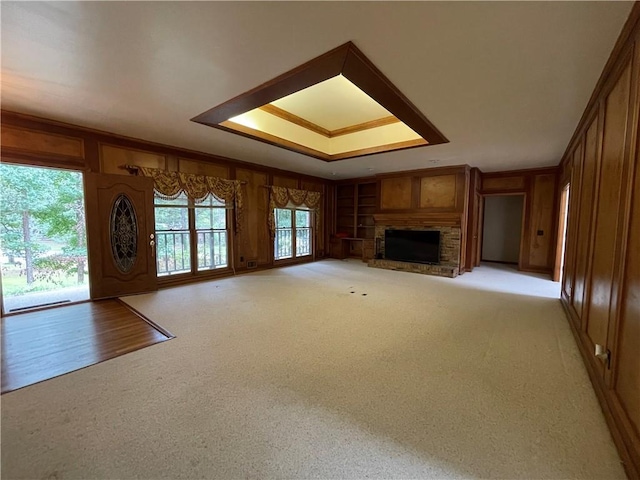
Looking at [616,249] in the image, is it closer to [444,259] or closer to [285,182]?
[444,259]

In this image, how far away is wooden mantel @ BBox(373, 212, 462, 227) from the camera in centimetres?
612

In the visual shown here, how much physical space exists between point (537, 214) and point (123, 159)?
334 inches

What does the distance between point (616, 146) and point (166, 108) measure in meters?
4.21

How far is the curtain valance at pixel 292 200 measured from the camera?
6.64 meters

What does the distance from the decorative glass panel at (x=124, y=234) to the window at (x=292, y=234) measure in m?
3.26

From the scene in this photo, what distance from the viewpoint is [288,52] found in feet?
6.86

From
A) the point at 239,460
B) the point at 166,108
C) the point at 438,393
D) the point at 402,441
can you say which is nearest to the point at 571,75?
the point at 438,393

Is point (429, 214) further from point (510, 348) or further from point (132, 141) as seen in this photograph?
point (132, 141)

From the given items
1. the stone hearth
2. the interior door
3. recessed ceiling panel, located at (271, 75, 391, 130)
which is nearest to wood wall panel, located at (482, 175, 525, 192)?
the stone hearth

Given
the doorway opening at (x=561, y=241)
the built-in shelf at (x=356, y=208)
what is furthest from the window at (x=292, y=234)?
the doorway opening at (x=561, y=241)

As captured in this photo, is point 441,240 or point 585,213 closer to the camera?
point 585,213

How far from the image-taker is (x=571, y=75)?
2.33 meters

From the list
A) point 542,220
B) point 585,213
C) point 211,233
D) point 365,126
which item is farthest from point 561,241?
point 211,233

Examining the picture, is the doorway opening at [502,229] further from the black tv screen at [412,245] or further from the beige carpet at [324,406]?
the beige carpet at [324,406]
